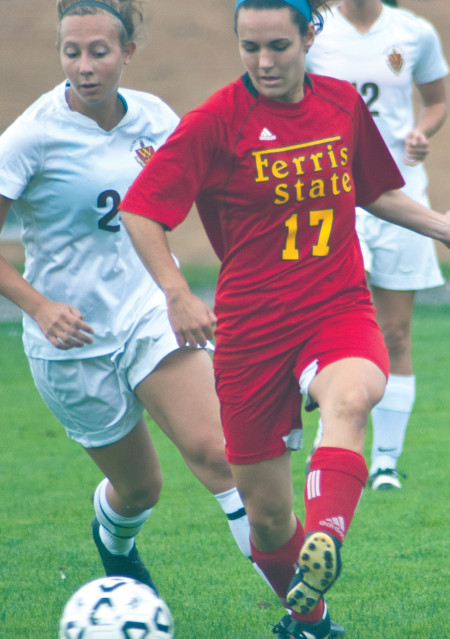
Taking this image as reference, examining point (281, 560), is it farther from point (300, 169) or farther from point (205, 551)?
point (205, 551)

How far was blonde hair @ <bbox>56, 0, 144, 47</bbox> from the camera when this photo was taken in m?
4.29

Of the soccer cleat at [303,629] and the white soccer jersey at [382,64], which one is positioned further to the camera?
the white soccer jersey at [382,64]

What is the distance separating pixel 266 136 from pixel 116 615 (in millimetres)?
1558

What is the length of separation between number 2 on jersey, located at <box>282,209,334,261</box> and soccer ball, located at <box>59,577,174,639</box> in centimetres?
115

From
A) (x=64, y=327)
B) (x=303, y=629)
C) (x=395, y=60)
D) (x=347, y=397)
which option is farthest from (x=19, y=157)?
(x=395, y=60)

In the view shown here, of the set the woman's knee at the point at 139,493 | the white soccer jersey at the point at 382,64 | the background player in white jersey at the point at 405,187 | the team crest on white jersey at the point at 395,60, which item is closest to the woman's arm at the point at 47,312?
the woman's knee at the point at 139,493

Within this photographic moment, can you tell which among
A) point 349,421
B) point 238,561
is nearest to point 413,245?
point 238,561

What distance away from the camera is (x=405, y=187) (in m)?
6.33

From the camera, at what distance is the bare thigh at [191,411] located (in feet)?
13.6

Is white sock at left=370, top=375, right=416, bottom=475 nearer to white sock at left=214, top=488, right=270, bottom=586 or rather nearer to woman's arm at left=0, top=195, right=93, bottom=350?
white sock at left=214, top=488, right=270, bottom=586

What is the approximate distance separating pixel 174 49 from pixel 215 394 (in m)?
14.7

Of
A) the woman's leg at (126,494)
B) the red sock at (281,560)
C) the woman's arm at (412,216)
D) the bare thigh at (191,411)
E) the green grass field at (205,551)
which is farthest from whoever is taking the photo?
the woman's leg at (126,494)

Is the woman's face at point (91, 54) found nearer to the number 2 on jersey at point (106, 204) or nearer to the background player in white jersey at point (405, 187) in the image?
the number 2 on jersey at point (106, 204)

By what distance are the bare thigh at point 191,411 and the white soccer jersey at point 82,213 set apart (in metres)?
0.25
